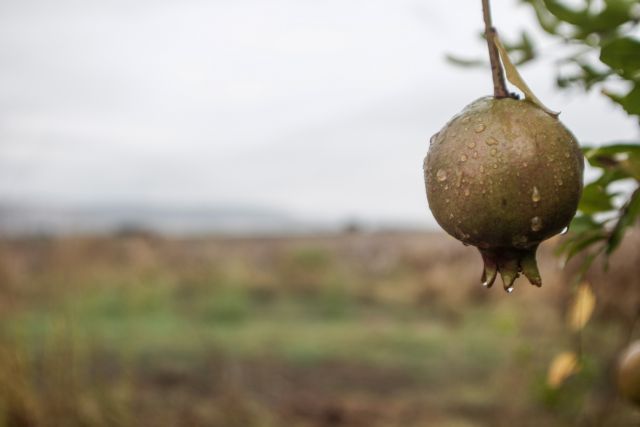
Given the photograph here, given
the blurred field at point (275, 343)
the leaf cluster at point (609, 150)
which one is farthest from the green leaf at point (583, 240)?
the blurred field at point (275, 343)

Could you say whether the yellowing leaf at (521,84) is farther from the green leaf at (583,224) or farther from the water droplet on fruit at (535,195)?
the green leaf at (583,224)

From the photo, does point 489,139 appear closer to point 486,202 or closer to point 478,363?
point 486,202

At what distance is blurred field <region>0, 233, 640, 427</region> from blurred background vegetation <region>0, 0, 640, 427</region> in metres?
0.02

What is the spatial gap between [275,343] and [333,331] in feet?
2.78

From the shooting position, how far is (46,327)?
249 inches

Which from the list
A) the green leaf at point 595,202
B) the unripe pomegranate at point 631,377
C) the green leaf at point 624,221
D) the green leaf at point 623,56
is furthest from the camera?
the unripe pomegranate at point 631,377

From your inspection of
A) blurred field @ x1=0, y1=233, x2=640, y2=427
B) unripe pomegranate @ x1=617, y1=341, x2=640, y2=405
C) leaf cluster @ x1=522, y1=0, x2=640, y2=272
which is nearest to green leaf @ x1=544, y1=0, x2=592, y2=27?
leaf cluster @ x1=522, y1=0, x2=640, y2=272

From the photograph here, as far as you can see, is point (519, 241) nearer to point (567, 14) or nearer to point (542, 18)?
point (567, 14)

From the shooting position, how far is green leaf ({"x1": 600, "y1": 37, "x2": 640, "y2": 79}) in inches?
26.2

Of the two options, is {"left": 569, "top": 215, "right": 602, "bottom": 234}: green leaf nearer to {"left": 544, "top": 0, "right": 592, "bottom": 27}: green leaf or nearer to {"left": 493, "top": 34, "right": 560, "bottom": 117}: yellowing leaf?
{"left": 544, "top": 0, "right": 592, "bottom": 27}: green leaf

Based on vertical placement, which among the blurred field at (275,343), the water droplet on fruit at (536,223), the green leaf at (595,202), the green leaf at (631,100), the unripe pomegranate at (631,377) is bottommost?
the blurred field at (275,343)

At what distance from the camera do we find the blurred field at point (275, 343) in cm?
374

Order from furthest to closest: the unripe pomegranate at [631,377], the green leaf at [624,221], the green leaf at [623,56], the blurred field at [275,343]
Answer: the blurred field at [275,343] < the unripe pomegranate at [631,377] < the green leaf at [624,221] < the green leaf at [623,56]

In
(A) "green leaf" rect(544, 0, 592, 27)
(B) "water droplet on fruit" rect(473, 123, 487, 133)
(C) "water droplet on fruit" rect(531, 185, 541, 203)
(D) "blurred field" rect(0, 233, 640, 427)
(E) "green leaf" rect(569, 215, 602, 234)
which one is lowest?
(D) "blurred field" rect(0, 233, 640, 427)
